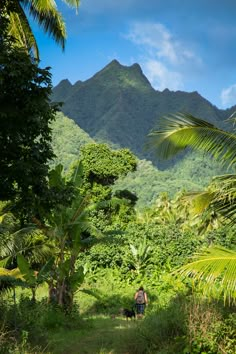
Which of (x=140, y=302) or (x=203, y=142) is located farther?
(x=140, y=302)

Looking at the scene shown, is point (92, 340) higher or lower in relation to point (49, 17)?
lower

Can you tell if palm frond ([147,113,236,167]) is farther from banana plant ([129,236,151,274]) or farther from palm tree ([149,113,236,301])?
banana plant ([129,236,151,274])

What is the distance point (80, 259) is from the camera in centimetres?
2391

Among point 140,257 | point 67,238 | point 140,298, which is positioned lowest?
point 140,298

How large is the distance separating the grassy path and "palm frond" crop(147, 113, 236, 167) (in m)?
4.12

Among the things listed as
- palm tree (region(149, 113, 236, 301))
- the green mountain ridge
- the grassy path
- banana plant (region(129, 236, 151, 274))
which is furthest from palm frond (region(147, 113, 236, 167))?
the green mountain ridge

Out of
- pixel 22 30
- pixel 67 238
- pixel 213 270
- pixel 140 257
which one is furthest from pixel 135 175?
pixel 213 270

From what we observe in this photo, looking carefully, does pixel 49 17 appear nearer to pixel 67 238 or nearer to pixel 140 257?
pixel 67 238

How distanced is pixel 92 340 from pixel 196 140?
6435 millimetres

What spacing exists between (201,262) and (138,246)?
1720 cm

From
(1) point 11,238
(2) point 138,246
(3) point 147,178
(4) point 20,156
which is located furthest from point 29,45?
(3) point 147,178

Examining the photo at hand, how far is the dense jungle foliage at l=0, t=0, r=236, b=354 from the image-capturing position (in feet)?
22.7

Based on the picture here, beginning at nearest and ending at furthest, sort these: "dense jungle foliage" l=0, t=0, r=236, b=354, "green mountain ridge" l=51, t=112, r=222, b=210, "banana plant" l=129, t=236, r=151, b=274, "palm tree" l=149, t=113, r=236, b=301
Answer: "dense jungle foliage" l=0, t=0, r=236, b=354
"palm tree" l=149, t=113, r=236, b=301
"banana plant" l=129, t=236, r=151, b=274
"green mountain ridge" l=51, t=112, r=222, b=210

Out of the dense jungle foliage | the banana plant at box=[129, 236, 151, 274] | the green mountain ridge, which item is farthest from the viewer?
the green mountain ridge
